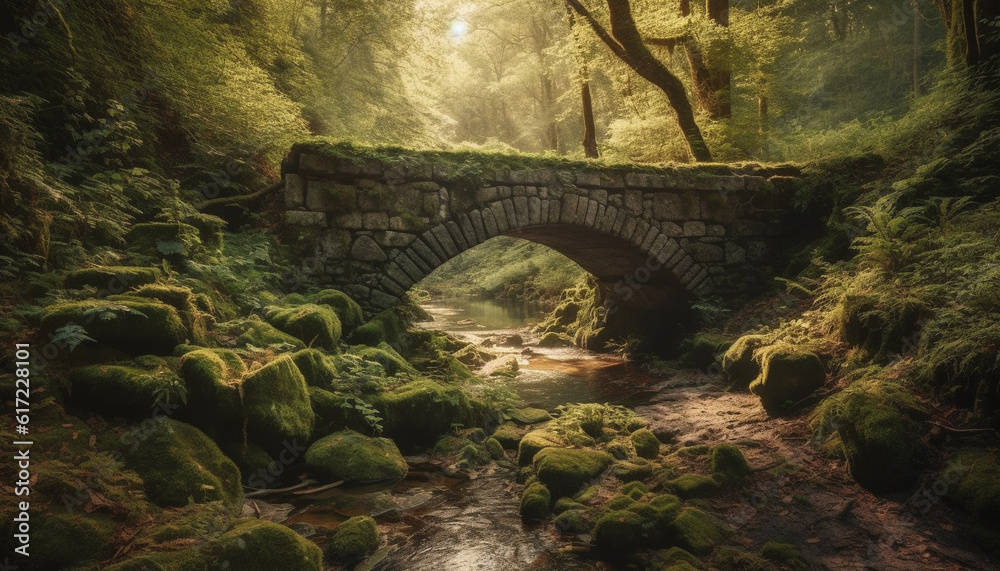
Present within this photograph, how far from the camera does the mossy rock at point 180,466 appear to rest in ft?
9.20

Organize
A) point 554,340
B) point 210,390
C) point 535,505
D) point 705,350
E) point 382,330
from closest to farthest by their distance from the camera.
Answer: point 210,390, point 535,505, point 382,330, point 705,350, point 554,340

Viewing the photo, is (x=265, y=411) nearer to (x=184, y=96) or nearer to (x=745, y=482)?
(x=745, y=482)

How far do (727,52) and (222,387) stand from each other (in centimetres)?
1011

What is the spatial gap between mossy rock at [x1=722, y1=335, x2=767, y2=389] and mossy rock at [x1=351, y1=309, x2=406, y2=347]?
4.29 m

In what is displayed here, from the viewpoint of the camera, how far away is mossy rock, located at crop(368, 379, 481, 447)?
4754 mm

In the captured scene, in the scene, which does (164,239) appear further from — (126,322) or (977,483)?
(977,483)

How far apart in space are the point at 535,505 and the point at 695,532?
1101mm

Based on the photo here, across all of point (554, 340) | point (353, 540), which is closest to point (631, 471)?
point (353, 540)

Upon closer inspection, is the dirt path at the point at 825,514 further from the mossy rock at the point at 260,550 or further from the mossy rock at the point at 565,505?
the mossy rock at the point at 260,550

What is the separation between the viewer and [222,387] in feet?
11.3

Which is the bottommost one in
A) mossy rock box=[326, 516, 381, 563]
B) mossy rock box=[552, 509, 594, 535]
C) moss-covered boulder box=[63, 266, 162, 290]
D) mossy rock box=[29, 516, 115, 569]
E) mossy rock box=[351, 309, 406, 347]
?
mossy rock box=[552, 509, 594, 535]

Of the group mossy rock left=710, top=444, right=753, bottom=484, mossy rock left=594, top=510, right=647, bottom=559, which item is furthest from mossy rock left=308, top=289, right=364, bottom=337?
mossy rock left=710, top=444, right=753, bottom=484

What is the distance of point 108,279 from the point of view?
3789 millimetres

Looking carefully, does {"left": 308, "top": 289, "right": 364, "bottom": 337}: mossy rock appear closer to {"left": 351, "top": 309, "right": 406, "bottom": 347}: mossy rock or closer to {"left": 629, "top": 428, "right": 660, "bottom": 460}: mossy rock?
{"left": 351, "top": 309, "right": 406, "bottom": 347}: mossy rock
